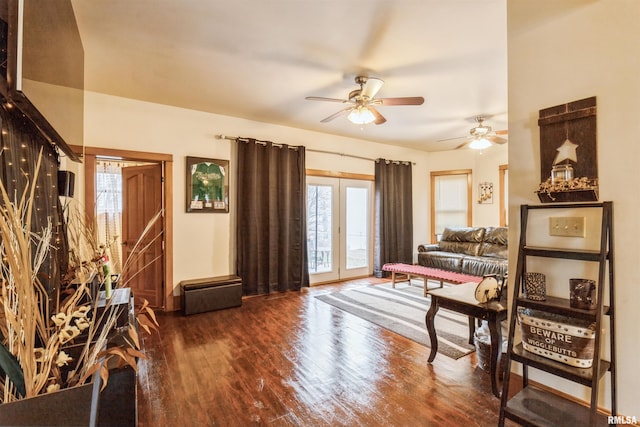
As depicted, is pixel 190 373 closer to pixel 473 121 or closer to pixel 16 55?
pixel 16 55

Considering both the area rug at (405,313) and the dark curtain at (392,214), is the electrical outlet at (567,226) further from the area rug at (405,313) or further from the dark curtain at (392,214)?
the dark curtain at (392,214)

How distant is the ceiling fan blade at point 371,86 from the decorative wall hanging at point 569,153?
1.65m

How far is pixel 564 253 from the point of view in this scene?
1652mm

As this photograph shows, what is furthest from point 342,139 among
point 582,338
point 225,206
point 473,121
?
point 582,338

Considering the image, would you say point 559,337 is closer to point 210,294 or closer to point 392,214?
point 210,294

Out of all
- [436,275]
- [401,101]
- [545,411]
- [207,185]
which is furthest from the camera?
[436,275]

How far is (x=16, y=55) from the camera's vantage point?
3.66 ft

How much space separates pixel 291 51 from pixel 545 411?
309 centimetres

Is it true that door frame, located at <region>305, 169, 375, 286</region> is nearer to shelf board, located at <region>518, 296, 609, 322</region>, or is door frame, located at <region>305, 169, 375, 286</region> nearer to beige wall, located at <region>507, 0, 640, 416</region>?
beige wall, located at <region>507, 0, 640, 416</region>

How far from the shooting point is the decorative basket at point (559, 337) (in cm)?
154

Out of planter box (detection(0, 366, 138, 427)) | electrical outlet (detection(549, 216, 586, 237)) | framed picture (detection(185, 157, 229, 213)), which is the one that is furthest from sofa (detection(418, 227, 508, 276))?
planter box (detection(0, 366, 138, 427))

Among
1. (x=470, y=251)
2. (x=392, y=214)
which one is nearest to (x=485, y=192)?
(x=470, y=251)

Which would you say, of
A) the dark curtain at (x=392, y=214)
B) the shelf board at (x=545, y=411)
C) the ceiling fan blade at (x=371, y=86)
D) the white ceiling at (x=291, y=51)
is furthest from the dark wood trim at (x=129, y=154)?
the shelf board at (x=545, y=411)

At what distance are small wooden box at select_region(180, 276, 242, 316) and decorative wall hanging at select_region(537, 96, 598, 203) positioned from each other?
11.8ft
